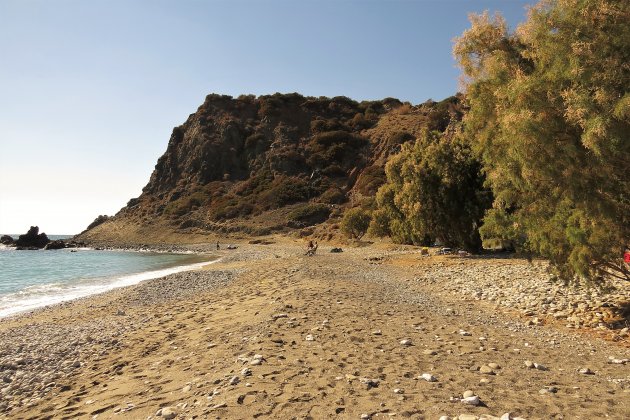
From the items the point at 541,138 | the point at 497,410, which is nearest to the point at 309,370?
the point at 497,410

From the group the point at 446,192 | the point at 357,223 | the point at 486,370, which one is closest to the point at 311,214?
the point at 357,223

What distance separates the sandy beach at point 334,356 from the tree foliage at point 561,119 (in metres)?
2.84

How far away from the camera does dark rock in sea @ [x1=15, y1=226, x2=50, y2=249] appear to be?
108 metres

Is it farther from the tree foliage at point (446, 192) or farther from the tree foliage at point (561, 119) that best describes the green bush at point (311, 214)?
the tree foliage at point (561, 119)

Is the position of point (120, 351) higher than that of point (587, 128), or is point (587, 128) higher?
point (587, 128)

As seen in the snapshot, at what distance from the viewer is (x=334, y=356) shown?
8219mm

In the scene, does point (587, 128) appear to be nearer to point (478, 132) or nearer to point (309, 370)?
point (478, 132)

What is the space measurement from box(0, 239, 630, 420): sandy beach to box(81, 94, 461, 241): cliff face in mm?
69516

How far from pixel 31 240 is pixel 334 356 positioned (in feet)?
415

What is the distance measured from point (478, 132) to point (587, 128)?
458 centimetres

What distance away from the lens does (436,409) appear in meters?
5.67

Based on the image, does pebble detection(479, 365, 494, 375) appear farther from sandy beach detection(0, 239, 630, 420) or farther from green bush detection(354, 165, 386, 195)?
green bush detection(354, 165, 386, 195)

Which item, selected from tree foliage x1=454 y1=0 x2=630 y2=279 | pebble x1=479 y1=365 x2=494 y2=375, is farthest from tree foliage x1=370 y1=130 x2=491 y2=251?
pebble x1=479 y1=365 x2=494 y2=375

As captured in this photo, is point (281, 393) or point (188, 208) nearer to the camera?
point (281, 393)
